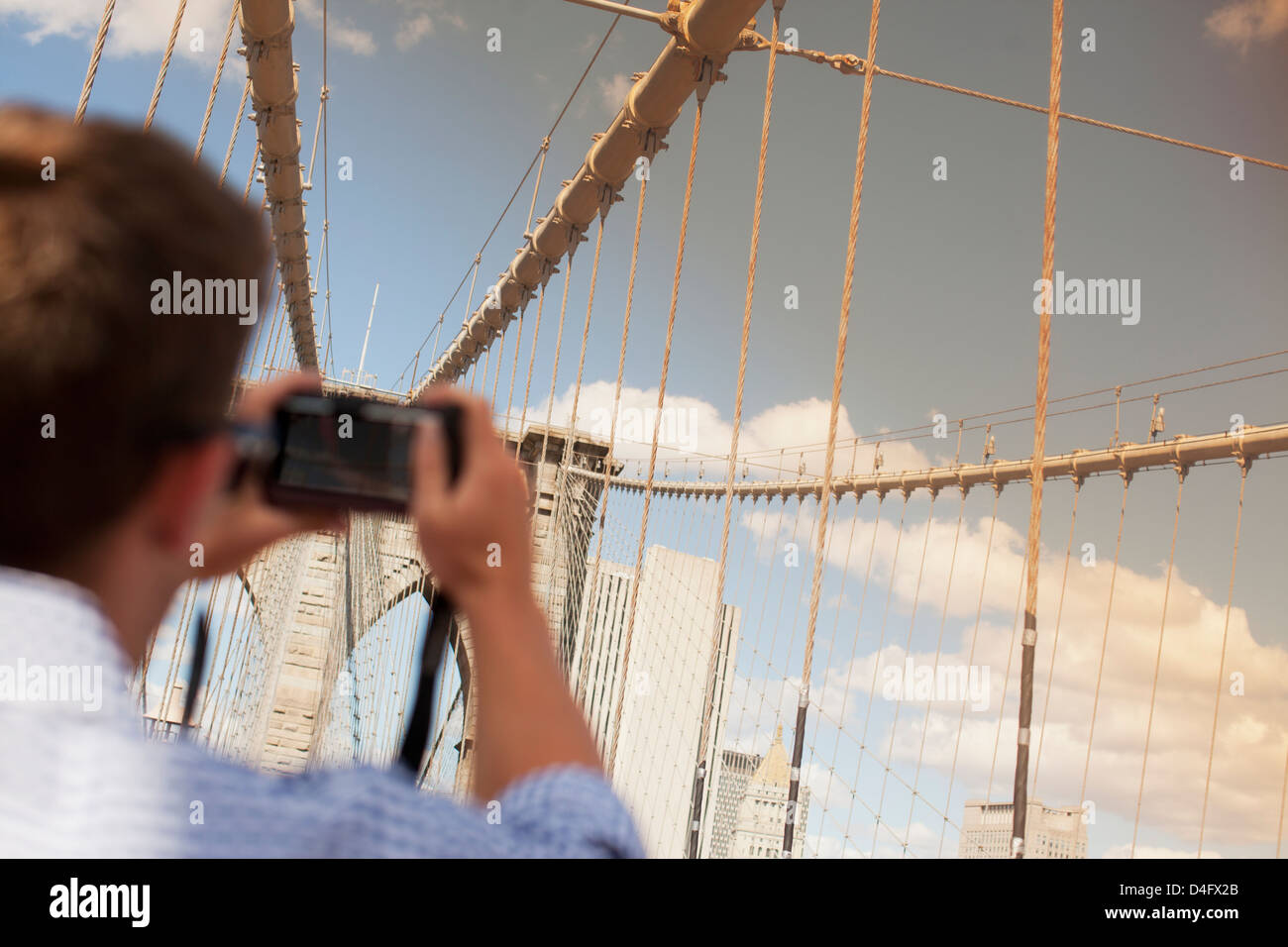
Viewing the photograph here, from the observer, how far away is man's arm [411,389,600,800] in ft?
1.51

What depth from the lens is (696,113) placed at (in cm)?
535

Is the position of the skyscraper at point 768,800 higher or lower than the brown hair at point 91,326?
lower

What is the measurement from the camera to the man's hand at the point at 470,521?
48 centimetres

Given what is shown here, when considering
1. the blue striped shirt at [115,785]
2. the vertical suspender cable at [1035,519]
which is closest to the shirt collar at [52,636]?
the blue striped shirt at [115,785]

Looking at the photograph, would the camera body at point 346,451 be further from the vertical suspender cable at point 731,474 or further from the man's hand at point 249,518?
the vertical suspender cable at point 731,474

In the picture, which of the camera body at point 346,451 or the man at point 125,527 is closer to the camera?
the man at point 125,527

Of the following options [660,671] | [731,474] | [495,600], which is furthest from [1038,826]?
[495,600]

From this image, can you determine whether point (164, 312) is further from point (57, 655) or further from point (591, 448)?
point (591, 448)

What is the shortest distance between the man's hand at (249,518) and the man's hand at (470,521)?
63mm

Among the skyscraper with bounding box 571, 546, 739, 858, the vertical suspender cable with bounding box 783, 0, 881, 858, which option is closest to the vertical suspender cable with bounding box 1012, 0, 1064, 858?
the vertical suspender cable with bounding box 783, 0, 881, 858

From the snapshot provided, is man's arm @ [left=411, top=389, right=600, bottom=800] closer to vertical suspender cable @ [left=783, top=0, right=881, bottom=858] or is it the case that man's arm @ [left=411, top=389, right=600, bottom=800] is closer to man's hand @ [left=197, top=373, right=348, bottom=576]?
man's hand @ [left=197, top=373, right=348, bottom=576]
